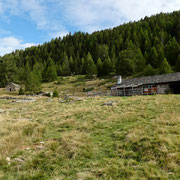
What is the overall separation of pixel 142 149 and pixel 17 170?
15.3 ft

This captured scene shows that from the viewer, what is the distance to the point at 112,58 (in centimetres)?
8394

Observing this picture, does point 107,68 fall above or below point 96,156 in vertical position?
above

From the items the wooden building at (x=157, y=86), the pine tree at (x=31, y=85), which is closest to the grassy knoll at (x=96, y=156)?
the wooden building at (x=157, y=86)

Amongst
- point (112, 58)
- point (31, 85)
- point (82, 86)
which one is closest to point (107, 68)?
point (112, 58)

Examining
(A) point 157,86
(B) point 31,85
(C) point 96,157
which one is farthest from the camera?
(B) point 31,85

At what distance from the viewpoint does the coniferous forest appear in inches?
2264

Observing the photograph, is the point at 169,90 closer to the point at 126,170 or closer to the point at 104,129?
the point at 104,129

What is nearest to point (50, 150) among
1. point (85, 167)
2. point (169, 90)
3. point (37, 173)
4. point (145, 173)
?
point (37, 173)

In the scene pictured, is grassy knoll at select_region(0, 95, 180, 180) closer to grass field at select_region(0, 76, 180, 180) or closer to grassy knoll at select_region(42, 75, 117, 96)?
grass field at select_region(0, 76, 180, 180)

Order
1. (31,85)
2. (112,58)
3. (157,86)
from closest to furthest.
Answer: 1. (157,86)
2. (31,85)
3. (112,58)

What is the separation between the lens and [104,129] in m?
8.38

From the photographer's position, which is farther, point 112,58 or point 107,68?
point 112,58

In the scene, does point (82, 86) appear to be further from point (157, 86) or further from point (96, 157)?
point (96, 157)

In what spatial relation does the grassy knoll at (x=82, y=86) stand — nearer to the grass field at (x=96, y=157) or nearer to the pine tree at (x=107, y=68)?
the pine tree at (x=107, y=68)
